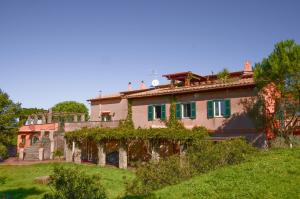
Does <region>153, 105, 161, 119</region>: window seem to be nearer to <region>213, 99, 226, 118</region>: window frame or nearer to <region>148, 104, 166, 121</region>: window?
<region>148, 104, 166, 121</region>: window

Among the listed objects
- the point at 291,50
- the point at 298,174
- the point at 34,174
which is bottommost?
the point at 34,174

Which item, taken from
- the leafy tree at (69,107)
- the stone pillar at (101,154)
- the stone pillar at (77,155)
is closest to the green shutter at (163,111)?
the stone pillar at (101,154)

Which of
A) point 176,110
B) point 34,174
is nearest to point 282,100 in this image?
point 176,110

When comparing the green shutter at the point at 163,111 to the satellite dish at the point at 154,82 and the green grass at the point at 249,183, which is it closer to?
the satellite dish at the point at 154,82

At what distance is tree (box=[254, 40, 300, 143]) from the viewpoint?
19.2 m

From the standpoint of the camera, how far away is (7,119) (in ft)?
108

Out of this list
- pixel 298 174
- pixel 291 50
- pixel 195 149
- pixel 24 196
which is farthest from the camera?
pixel 291 50

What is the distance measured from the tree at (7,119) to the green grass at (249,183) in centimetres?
2605

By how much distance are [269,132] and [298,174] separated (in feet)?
35.4

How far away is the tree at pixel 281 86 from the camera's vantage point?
19.2 m

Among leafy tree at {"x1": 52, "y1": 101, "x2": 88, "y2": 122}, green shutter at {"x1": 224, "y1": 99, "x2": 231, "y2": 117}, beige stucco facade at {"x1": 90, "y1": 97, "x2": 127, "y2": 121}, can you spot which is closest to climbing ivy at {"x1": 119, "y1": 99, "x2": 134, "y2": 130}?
beige stucco facade at {"x1": 90, "y1": 97, "x2": 127, "y2": 121}

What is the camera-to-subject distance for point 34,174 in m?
22.4

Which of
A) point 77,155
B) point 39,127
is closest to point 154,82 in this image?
point 77,155

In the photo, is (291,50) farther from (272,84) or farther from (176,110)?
(176,110)
